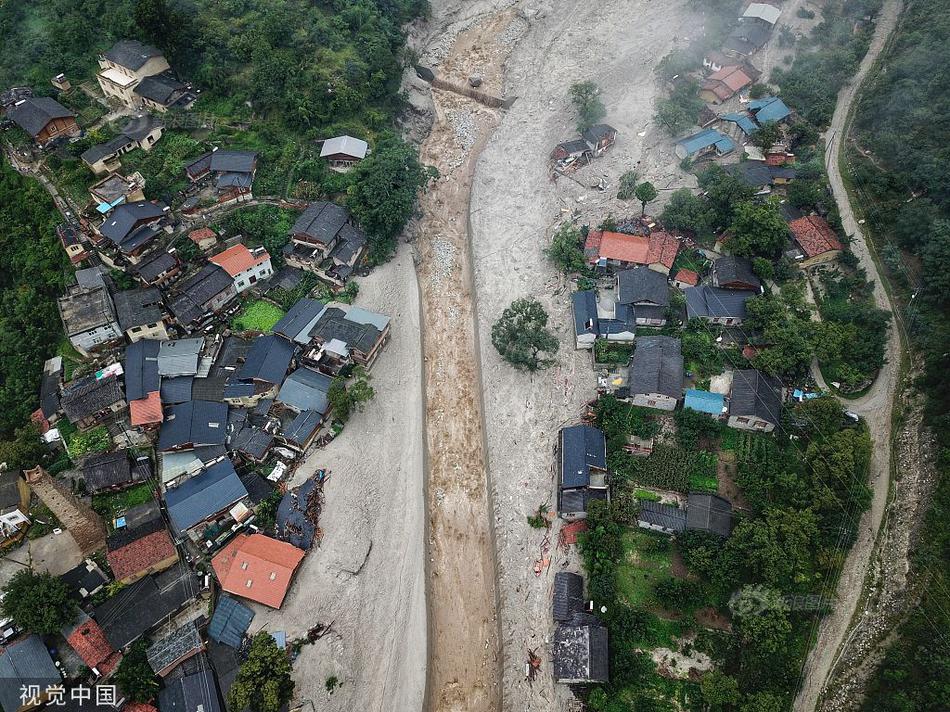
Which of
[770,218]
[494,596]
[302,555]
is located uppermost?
[770,218]

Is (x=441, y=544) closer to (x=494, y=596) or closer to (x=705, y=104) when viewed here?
(x=494, y=596)

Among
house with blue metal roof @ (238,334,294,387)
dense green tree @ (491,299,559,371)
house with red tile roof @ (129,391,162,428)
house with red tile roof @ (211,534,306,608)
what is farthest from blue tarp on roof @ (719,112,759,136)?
house with red tile roof @ (129,391,162,428)

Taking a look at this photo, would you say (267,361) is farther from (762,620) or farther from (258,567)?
(762,620)

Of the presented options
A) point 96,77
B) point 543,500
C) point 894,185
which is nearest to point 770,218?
point 894,185

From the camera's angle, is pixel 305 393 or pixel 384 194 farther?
pixel 384 194

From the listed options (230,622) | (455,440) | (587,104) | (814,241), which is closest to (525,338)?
(455,440)

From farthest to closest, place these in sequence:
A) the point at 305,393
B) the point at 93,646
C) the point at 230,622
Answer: the point at 305,393, the point at 230,622, the point at 93,646
